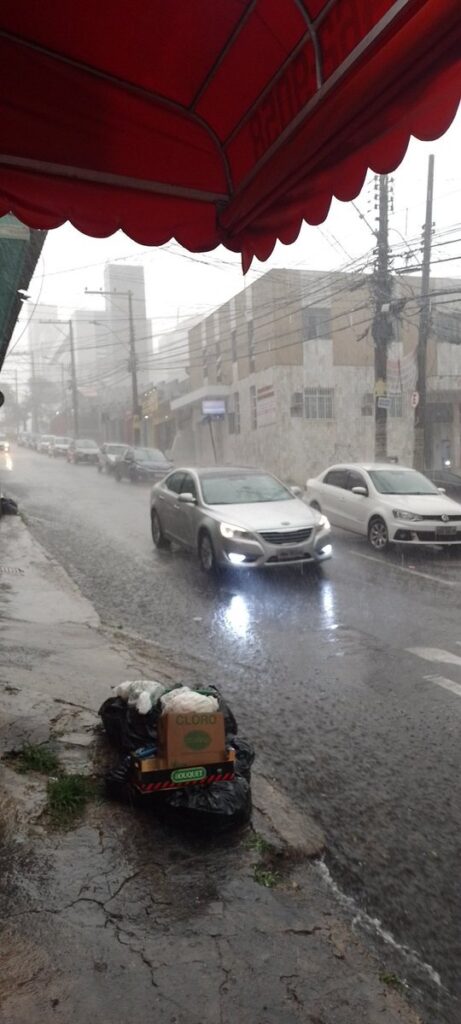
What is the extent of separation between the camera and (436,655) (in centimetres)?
628

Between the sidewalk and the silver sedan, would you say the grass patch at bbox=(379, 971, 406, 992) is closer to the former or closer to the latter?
the sidewalk

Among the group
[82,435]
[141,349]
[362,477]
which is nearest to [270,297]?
[362,477]

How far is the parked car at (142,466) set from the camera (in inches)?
1166

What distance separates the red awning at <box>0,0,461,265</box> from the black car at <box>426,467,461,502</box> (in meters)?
19.2

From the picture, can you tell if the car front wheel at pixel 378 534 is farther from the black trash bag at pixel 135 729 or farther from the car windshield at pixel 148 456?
the car windshield at pixel 148 456

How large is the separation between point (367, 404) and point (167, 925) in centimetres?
3280

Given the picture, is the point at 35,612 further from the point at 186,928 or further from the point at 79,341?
the point at 79,341

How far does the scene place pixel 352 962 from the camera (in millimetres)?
2428

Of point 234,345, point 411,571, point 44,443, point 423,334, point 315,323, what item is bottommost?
point 411,571

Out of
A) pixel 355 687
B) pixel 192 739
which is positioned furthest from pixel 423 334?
pixel 192 739

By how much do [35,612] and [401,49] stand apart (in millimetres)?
6559

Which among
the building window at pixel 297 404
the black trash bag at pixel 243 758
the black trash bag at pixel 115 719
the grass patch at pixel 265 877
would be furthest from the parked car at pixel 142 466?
the grass patch at pixel 265 877

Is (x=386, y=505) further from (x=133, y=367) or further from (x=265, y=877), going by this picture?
(x=133, y=367)

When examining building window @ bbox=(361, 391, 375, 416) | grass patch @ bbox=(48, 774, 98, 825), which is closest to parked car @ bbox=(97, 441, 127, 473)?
building window @ bbox=(361, 391, 375, 416)
